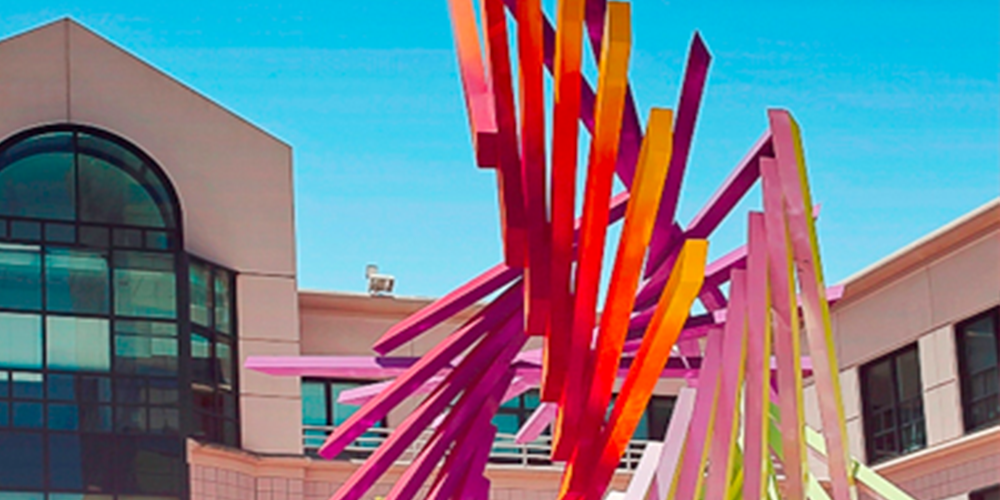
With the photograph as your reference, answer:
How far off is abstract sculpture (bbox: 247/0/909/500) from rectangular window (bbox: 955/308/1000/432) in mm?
12818

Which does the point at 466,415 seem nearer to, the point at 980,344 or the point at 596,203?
the point at 596,203

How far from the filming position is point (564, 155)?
32.0ft

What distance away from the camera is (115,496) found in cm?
2422

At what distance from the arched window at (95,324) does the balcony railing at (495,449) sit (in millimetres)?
2578

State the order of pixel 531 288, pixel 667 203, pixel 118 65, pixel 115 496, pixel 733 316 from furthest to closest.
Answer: pixel 118 65 → pixel 115 496 → pixel 667 203 → pixel 733 316 → pixel 531 288

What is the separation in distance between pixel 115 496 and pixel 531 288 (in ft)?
50.1

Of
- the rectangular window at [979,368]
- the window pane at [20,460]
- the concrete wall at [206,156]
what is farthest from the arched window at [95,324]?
the rectangular window at [979,368]

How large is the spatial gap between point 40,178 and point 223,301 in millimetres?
3346

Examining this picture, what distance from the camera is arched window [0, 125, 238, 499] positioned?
24.2 meters

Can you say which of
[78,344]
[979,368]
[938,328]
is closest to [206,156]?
[78,344]

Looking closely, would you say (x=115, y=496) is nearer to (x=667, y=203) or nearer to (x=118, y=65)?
(x=118, y=65)

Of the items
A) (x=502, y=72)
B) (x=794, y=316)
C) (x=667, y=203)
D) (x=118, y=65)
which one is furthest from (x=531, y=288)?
(x=118, y=65)

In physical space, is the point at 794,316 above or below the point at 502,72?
below

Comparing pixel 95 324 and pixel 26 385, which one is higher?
pixel 95 324
